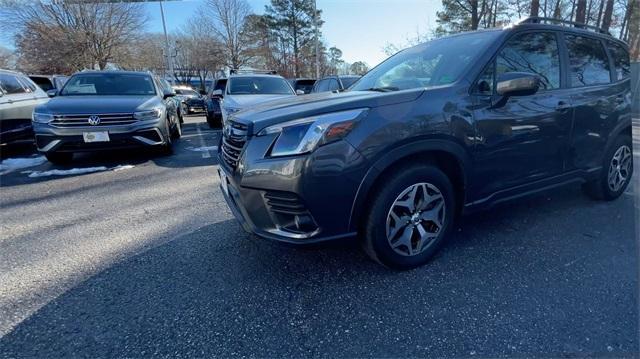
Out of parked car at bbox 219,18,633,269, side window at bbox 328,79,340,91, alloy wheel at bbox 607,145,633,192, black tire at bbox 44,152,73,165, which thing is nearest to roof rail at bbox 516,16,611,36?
parked car at bbox 219,18,633,269

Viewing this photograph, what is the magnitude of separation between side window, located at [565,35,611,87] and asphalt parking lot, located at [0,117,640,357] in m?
1.29

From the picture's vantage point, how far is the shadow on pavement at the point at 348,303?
5.72ft

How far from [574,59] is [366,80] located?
6.25 feet

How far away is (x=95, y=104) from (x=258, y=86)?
3.58 m

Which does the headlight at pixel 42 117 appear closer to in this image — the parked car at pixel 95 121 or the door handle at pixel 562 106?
the parked car at pixel 95 121

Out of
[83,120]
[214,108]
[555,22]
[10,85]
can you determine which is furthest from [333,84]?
[10,85]

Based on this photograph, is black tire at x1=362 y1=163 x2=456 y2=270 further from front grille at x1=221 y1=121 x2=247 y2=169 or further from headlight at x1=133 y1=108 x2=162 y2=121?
headlight at x1=133 y1=108 x2=162 y2=121

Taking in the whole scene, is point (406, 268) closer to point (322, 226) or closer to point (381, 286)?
point (381, 286)

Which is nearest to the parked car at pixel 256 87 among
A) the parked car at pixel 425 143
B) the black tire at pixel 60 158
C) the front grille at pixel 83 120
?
the front grille at pixel 83 120

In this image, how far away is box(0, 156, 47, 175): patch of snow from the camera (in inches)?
224

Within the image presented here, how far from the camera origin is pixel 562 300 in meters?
2.06

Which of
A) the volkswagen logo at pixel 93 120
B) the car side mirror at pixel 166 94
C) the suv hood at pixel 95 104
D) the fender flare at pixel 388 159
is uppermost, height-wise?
the car side mirror at pixel 166 94

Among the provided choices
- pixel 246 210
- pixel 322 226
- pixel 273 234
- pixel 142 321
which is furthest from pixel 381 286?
pixel 142 321

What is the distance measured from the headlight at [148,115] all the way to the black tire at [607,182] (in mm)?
6075
